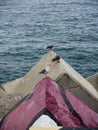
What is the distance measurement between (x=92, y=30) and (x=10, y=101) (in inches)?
1255

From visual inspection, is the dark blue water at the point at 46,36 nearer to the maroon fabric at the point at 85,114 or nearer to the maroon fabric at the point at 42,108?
the maroon fabric at the point at 42,108

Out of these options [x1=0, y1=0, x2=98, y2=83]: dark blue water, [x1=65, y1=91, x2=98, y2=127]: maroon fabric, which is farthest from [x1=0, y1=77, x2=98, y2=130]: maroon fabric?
[x1=0, y1=0, x2=98, y2=83]: dark blue water

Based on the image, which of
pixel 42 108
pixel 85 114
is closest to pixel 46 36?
pixel 85 114

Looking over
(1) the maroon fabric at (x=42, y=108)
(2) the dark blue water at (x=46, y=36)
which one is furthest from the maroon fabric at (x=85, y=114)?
(2) the dark blue water at (x=46, y=36)

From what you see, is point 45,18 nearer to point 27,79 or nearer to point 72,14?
point 72,14

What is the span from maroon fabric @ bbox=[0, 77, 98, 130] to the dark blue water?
15.1 m

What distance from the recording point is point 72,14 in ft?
171

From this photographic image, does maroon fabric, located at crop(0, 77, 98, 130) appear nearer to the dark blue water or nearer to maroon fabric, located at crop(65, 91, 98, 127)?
maroon fabric, located at crop(65, 91, 98, 127)

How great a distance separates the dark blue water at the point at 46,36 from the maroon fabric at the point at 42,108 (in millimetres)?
15102

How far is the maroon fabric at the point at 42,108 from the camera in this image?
7652mm

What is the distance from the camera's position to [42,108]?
7.66 meters

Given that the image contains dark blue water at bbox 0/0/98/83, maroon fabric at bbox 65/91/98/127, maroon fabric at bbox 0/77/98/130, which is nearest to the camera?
maroon fabric at bbox 0/77/98/130

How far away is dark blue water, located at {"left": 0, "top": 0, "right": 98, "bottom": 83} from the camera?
2765 cm

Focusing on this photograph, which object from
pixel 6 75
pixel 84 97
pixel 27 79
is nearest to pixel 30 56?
pixel 6 75
